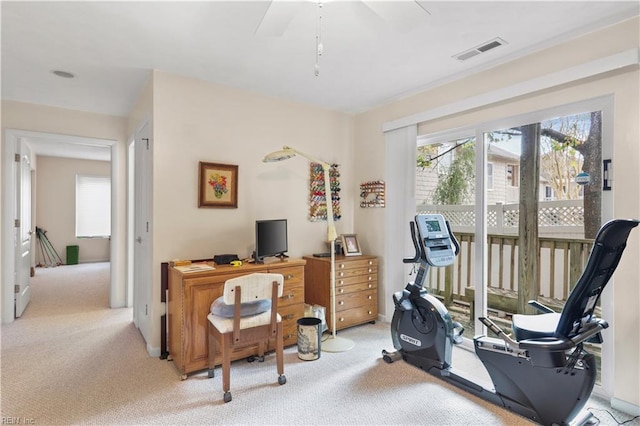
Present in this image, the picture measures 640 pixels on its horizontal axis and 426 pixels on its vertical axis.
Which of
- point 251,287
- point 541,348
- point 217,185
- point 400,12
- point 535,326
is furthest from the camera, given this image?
point 217,185

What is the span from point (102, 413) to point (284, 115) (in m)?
2.99

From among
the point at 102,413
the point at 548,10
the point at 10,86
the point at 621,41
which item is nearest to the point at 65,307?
the point at 10,86

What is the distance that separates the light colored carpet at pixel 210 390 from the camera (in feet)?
6.91

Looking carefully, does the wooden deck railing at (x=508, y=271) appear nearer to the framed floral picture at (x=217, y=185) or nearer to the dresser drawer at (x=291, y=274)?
the dresser drawer at (x=291, y=274)

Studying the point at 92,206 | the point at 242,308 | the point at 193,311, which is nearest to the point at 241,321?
the point at 242,308

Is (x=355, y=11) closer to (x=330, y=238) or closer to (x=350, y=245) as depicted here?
(x=330, y=238)

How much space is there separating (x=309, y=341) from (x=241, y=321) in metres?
0.75

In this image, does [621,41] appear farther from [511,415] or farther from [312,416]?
[312,416]

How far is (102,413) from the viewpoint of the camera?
2.13m

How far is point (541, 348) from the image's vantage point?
189 centimetres

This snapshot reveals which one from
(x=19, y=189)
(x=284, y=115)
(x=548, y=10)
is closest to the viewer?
(x=548, y=10)

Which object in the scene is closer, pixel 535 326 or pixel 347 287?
pixel 535 326

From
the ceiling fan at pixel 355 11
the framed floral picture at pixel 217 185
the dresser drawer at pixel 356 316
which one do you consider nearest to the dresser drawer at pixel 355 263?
the dresser drawer at pixel 356 316

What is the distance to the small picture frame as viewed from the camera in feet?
12.8
